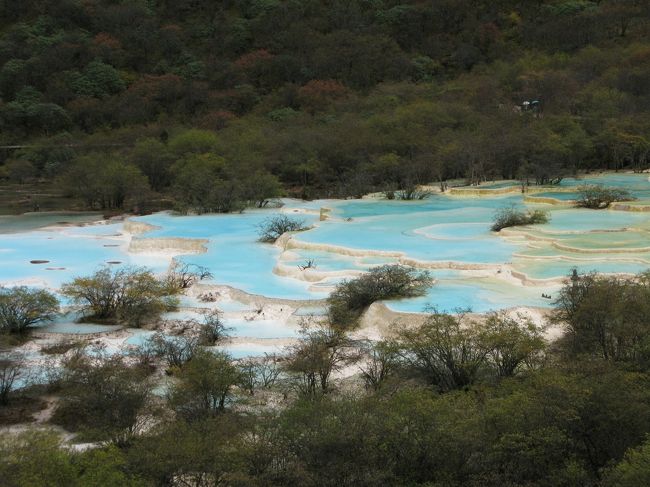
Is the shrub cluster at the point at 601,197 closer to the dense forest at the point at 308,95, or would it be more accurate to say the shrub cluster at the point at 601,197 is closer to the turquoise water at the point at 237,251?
the dense forest at the point at 308,95

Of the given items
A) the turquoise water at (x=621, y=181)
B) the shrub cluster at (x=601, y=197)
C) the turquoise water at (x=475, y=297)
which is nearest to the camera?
the turquoise water at (x=475, y=297)

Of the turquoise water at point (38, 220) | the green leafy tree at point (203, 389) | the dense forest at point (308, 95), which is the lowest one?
the green leafy tree at point (203, 389)

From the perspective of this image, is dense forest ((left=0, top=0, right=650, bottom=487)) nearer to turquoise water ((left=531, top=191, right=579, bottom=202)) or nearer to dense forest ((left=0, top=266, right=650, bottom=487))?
dense forest ((left=0, top=266, right=650, bottom=487))

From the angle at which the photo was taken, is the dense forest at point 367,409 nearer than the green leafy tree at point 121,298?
Yes

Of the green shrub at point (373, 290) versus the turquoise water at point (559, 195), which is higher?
the turquoise water at point (559, 195)

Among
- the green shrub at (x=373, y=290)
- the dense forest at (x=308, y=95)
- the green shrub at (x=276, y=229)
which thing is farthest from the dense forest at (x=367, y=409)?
the dense forest at (x=308, y=95)

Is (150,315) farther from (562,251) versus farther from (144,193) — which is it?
(144,193)

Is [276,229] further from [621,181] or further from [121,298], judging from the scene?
[621,181]

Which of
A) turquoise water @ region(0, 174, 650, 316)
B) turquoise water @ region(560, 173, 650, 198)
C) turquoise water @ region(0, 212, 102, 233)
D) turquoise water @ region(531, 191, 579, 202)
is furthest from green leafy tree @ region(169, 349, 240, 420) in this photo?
turquoise water @ region(560, 173, 650, 198)

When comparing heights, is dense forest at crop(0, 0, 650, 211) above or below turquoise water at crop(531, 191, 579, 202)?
above
